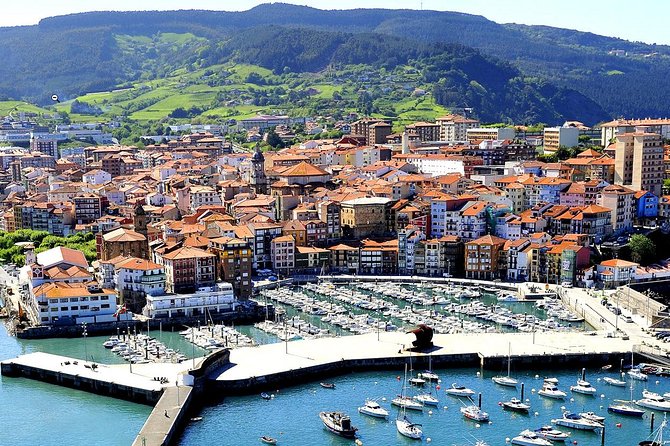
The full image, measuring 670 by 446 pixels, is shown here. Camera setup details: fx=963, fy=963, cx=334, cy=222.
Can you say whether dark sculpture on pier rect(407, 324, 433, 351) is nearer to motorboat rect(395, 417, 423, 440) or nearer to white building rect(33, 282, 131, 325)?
motorboat rect(395, 417, 423, 440)

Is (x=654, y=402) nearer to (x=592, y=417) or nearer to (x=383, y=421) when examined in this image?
(x=592, y=417)

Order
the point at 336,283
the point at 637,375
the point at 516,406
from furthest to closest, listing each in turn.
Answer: the point at 336,283 < the point at 637,375 < the point at 516,406

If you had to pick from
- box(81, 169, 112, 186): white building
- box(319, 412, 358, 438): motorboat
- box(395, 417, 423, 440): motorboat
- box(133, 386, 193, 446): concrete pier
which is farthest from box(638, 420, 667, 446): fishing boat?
box(81, 169, 112, 186): white building

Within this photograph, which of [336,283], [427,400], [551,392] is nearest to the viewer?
[427,400]

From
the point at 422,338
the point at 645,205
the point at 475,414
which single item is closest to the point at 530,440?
the point at 475,414

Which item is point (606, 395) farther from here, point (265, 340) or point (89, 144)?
point (89, 144)

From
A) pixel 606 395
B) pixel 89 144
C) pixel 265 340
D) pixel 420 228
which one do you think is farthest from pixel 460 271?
pixel 89 144

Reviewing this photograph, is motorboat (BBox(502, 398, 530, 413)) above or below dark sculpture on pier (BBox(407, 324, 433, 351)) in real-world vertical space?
below
